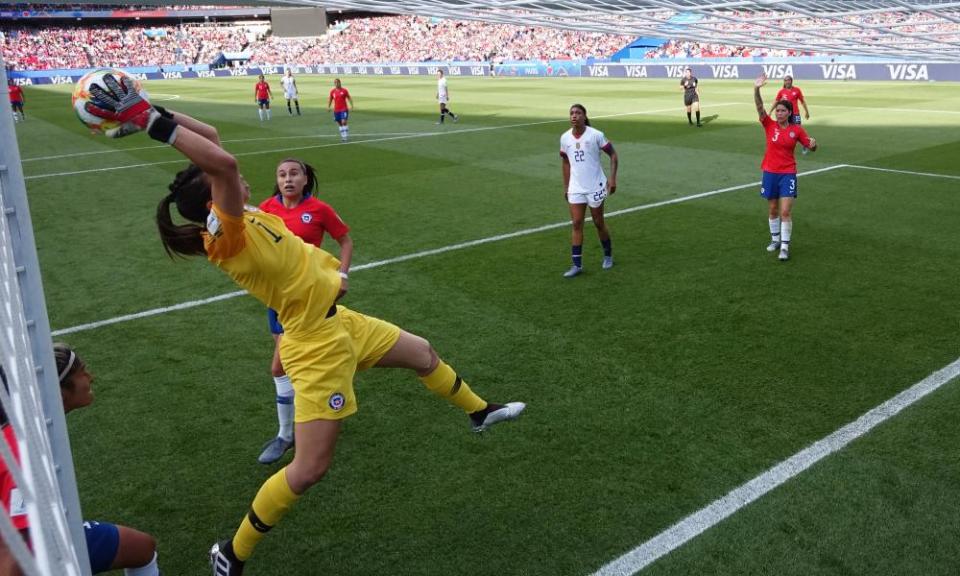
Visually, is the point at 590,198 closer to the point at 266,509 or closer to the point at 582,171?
the point at 582,171

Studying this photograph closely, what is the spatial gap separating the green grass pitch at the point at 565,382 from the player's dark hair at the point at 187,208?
71.5 inches

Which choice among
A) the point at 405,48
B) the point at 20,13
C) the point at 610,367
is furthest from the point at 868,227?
the point at 20,13

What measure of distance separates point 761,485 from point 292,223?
134 inches

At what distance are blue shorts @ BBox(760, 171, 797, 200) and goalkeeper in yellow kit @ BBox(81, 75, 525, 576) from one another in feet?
19.9

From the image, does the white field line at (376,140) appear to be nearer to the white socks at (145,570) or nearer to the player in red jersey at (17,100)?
the player in red jersey at (17,100)

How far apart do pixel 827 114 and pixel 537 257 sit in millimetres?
15773

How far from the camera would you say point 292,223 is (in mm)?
4902

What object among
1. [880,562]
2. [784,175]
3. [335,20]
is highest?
[335,20]

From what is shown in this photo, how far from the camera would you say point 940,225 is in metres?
9.56

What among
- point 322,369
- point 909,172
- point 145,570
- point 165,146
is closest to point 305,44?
point 165,146

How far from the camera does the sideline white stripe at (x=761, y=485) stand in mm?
3701

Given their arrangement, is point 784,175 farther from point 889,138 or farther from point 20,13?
point 20,13

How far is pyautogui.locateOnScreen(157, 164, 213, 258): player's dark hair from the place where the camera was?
3084mm

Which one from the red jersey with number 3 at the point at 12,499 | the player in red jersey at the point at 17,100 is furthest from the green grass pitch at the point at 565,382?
the player in red jersey at the point at 17,100
